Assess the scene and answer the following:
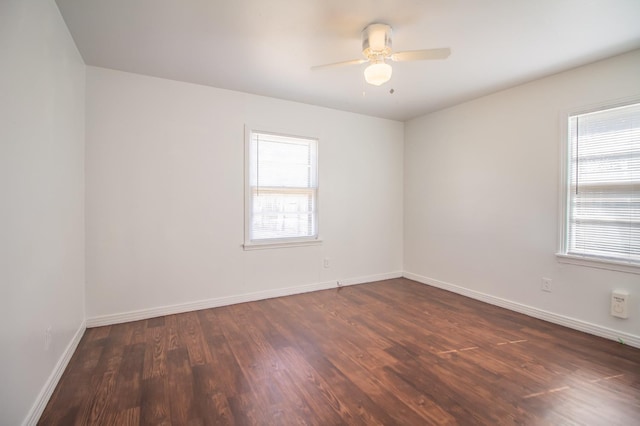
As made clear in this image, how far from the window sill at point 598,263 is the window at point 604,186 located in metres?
0.02

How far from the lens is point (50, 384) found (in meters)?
1.83

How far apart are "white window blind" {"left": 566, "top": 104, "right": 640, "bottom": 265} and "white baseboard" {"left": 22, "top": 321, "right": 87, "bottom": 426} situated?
14.1 ft

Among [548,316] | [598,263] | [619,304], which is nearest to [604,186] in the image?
[598,263]

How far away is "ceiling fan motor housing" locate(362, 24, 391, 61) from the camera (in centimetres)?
212

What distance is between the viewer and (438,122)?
4215 mm

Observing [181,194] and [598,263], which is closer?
[598,263]

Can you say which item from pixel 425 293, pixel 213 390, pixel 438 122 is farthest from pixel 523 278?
pixel 213 390

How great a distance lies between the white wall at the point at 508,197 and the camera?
2.71 metres

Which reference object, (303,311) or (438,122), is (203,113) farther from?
(438,122)

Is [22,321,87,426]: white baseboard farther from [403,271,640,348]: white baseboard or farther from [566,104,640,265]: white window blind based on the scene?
[566,104,640,265]: white window blind

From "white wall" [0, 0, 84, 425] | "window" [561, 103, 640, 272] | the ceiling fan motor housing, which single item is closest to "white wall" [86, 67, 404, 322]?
"white wall" [0, 0, 84, 425]

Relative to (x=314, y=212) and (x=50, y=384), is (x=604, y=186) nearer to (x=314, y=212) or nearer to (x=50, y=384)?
(x=314, y=212)

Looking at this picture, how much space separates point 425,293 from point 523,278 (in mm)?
1153

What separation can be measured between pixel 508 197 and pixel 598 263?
1022 millimetres
